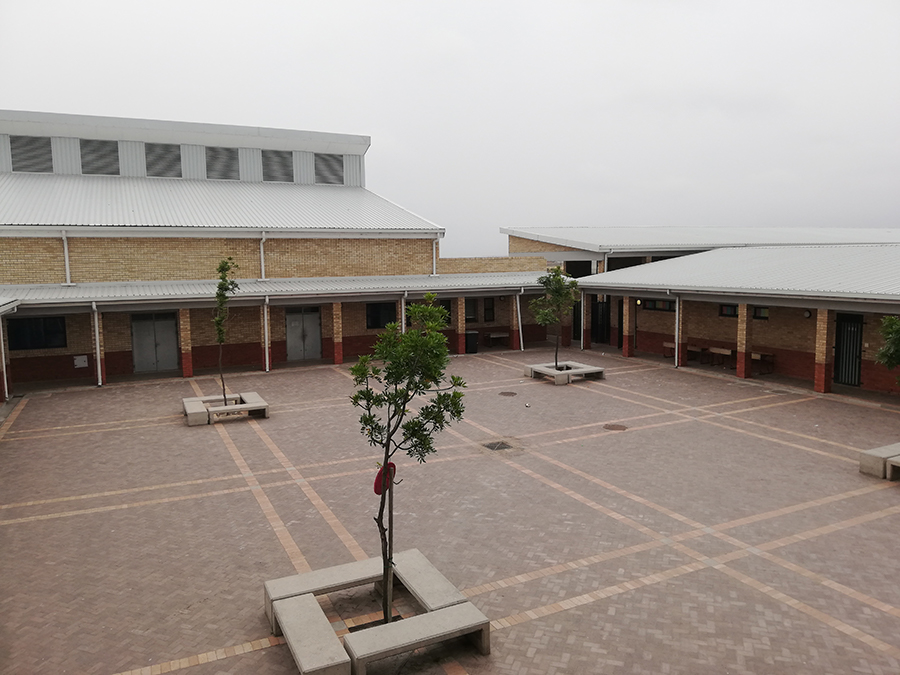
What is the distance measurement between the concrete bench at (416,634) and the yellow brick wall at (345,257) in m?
22.2

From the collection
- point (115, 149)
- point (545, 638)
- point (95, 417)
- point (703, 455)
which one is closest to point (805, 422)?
point (703, 455)

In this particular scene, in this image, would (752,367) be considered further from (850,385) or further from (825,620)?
(825,620)

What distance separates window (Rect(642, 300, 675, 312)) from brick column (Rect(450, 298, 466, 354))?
785cm

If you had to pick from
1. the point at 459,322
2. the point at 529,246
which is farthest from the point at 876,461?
the point at 529,246

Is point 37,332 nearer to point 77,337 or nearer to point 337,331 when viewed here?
point 77,337

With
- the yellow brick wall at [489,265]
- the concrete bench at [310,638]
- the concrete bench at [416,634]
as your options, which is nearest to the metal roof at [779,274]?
the yellow brick wall at [489,265]

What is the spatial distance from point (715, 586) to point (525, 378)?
585 inches

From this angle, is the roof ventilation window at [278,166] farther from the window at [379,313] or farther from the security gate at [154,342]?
the security gate at [154,342]

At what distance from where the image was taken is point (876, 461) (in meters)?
11.7

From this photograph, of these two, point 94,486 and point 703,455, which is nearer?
point 94,486

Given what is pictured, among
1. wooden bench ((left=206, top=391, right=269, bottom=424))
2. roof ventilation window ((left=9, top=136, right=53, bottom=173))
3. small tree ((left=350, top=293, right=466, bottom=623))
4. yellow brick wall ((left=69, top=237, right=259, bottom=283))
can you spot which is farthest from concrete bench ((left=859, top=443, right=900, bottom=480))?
roof ventilation window ((left=9, top=136, right=53, bottom=173))

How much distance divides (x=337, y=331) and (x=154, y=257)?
7.46m

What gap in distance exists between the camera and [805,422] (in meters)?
15.7

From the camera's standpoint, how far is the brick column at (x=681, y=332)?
23.8m
